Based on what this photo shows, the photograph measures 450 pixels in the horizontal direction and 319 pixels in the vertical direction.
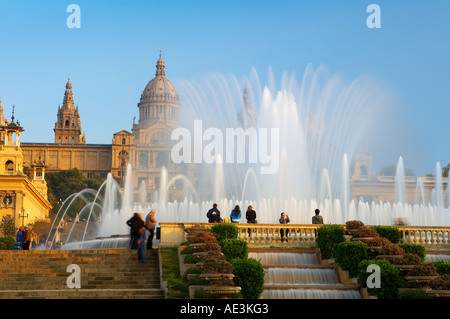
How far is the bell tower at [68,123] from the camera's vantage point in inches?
7721

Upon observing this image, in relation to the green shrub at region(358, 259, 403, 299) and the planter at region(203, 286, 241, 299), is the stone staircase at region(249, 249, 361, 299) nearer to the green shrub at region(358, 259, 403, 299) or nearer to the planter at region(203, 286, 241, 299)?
the green shrub at region(358, 259, 403, 299)

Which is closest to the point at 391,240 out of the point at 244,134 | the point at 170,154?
the point at 244,134

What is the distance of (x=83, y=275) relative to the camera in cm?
2298

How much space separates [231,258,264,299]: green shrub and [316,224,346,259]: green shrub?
16.7 ft

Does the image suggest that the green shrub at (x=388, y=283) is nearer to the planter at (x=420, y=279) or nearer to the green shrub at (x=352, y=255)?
the planter at (x=420, y=279)

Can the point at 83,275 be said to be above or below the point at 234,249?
below

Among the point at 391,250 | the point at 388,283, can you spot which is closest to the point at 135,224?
the point at 391,250

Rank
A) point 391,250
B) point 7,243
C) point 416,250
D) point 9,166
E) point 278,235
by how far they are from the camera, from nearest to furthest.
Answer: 1. point 391,250
2. point 416,250
3. point 278,235
4. point 7,243
5. point 9,166

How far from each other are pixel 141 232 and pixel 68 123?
176 meters

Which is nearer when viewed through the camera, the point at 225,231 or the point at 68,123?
the point at 225,231

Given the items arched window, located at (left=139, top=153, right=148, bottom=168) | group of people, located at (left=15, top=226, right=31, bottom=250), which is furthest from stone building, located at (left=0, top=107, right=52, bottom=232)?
arched window, located at (left=139, top=153, right=148, bottom=168)

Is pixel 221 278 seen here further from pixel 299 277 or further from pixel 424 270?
pixel 424 270

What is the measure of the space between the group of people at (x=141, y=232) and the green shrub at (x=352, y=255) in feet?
19.3
